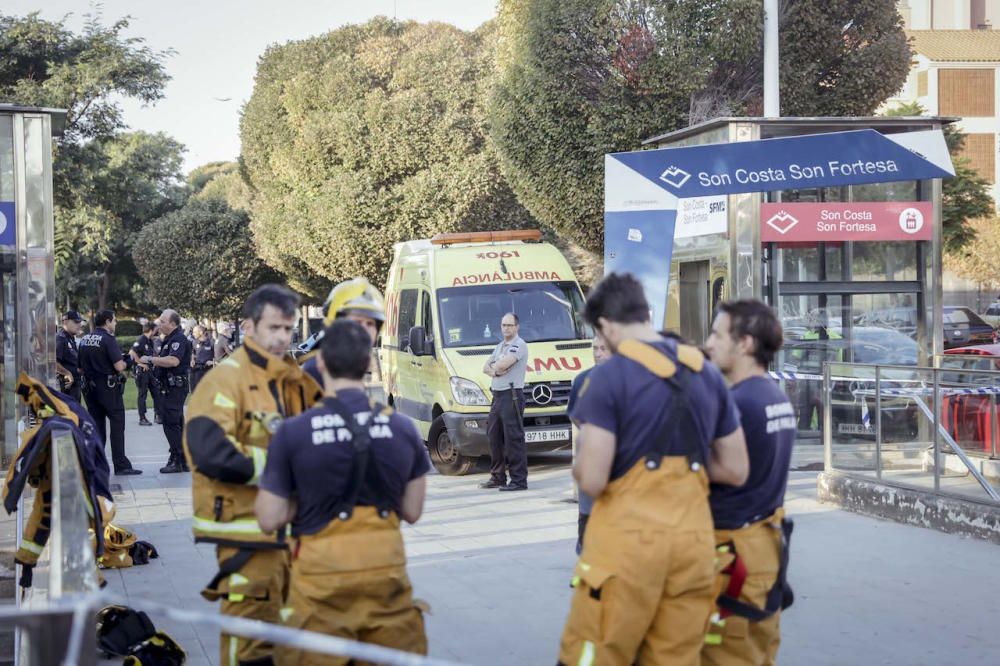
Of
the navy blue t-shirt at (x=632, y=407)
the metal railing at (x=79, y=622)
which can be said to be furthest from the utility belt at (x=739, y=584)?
the metal railing at (x=79, y=622)

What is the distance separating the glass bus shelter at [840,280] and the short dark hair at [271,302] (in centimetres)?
967

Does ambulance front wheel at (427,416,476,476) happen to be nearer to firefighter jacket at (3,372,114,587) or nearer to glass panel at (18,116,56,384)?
glass panel at (18,116,56,384)

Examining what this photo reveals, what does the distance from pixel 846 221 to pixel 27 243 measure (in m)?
8.79

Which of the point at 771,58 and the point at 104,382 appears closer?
the point at 104,382

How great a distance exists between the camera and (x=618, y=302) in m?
4.23

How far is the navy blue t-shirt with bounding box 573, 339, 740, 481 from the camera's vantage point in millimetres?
4039

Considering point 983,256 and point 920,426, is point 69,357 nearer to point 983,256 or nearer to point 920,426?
point 920,426

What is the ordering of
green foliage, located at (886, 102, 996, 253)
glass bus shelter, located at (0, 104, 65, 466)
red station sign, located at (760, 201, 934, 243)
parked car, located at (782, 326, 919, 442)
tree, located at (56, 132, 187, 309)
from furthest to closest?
tree, located at (56, 132, 187, 309) < green foliage, located at (886, 102, 996, 253) < red station sign, located at (760, 201, 934, 243) < glass bus shelter, located at (0, 104, 65, 466) < parked car, located at (782, 326, 919, 442)

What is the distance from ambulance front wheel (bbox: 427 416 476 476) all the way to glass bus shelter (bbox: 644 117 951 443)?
141 inches

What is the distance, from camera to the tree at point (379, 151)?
35.7 meters

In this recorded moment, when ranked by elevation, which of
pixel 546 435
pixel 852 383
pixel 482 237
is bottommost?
pixel 546 435

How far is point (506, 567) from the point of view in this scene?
29.8 ft

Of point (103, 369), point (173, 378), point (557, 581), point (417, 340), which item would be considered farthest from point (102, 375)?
point (557, 581)

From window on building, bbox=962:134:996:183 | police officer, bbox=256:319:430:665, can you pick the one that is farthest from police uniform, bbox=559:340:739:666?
window on building, bbox=962:134:996:183
